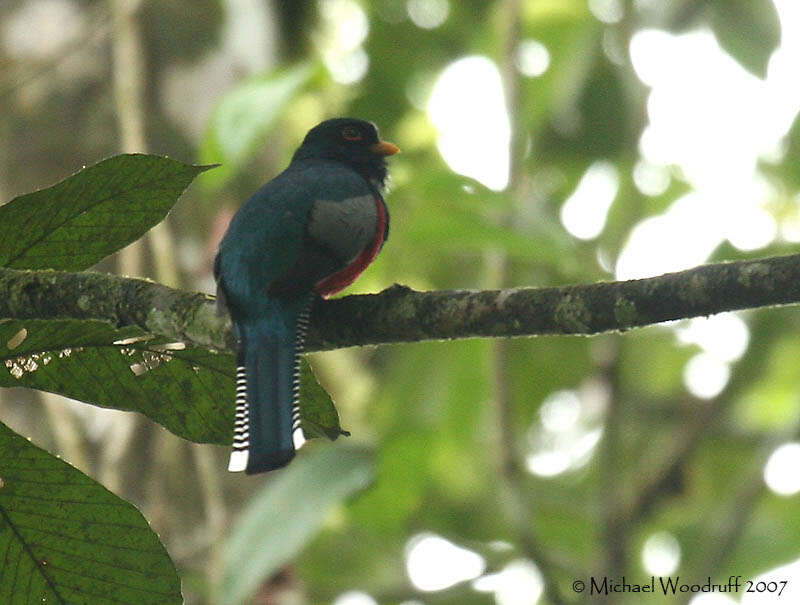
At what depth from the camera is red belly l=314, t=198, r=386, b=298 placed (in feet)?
10.6

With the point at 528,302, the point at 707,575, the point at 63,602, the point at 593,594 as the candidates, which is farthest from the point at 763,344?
the point at 63,602

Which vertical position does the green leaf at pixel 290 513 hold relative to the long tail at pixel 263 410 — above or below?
above

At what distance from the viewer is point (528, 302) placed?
198cm

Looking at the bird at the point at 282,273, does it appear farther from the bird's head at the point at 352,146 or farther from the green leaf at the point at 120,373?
the bird's head at the point at 352,146

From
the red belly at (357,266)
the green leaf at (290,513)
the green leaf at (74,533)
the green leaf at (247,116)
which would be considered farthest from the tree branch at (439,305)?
the green leaf at (247,116)

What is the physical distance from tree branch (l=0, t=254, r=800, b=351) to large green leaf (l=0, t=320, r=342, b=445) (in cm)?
8

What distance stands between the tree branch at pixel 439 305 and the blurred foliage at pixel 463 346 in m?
1.22

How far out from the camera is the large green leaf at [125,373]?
2.05m

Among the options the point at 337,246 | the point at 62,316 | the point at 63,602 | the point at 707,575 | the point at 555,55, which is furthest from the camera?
the point at 555,55

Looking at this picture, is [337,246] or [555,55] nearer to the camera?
[337,246]

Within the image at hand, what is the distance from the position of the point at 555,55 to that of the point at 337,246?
9.35 feet

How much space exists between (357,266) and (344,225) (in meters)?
0.26

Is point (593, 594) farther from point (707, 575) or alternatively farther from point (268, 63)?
point (268, 63)

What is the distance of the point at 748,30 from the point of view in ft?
16.8
